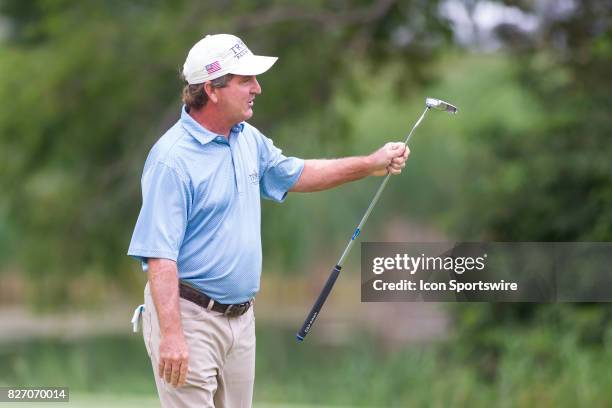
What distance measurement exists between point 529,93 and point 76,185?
14.5ft

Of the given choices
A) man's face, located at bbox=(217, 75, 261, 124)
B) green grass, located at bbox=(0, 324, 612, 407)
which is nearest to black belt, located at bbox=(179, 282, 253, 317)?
man's face, located at bbox=(217, 75, 261, 124)

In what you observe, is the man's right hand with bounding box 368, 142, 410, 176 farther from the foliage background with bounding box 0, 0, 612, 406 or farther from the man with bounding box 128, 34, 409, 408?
the foliage background with bounding box 0, 0, 612, 406

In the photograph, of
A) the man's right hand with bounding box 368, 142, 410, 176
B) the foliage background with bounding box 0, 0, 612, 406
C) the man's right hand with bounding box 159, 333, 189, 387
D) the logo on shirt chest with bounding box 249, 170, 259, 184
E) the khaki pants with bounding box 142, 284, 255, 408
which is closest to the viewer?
the man's right hand with bounding box 159, 333, 189, 387

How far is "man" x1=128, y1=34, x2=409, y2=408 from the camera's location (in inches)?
136

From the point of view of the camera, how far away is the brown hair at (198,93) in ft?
11.9

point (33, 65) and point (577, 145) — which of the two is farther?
point (33, 65)

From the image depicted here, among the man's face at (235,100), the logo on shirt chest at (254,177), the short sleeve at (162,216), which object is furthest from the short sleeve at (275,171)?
the short sleeve at (162,216)

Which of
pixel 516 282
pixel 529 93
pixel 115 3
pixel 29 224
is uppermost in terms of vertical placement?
pixel 115 3

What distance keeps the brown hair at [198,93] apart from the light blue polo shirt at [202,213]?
0.14 ft

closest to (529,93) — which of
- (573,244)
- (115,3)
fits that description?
(573,244)

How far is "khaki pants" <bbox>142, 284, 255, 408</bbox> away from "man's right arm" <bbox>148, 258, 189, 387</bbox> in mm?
90

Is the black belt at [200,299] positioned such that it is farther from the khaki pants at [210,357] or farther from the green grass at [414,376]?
the green grass at [414,376]

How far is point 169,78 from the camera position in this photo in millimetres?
10234

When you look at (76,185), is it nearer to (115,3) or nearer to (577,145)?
(115,3)
